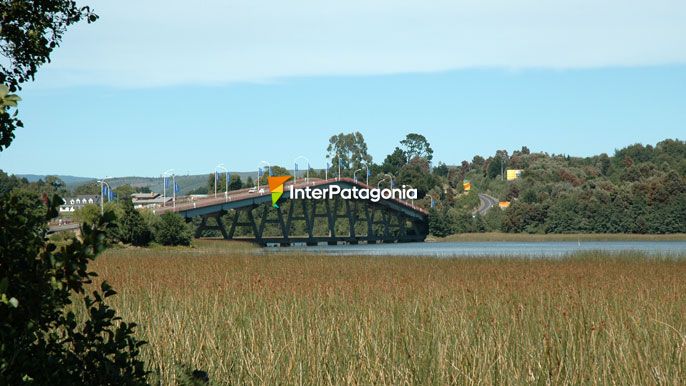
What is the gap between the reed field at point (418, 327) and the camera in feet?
31.0

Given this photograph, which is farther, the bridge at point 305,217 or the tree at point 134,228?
the bridge at point 305,217

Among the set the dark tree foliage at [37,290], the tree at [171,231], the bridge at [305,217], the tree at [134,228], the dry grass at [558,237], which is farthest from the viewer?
the dry grass at [558,237]

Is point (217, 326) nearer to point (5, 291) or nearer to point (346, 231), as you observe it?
point (5, 291)

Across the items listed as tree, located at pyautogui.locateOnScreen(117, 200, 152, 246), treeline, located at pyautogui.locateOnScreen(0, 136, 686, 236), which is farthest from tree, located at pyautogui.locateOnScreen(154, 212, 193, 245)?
treeline, located at pyautogui.locateOnScreen(0, 136, 686, 236)

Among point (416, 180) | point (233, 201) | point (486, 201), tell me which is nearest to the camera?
Answer: point (233, 201)

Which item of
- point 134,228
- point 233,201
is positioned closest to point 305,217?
point 233,201

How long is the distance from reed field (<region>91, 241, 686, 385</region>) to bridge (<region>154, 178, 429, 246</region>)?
59931mm

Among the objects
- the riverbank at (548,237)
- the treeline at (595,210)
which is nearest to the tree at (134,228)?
the riverbank at (548,237)

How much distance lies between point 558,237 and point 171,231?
56046 millimetres

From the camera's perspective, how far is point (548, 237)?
388 feet

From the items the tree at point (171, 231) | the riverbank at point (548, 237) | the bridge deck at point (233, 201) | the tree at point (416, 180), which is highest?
the tree at point (416, 180)

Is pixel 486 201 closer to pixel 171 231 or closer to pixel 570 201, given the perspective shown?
pixel 570 201

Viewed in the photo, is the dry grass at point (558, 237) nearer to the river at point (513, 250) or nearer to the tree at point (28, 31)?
the river at point (513, 250)

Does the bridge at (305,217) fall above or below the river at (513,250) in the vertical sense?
above
